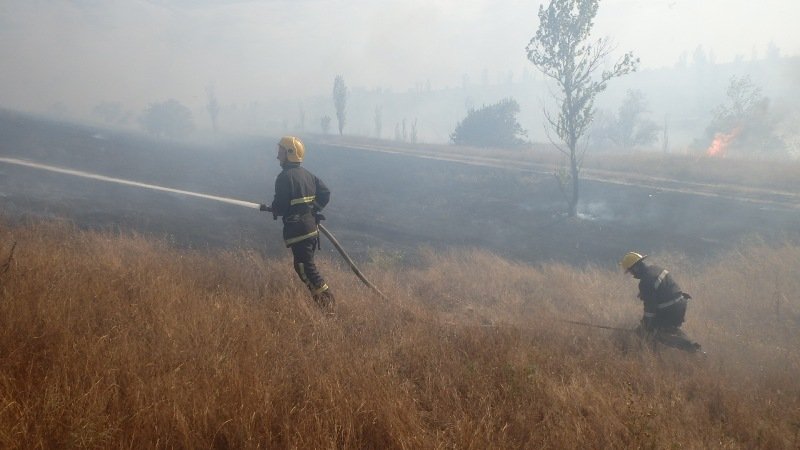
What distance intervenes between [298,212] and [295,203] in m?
0.14

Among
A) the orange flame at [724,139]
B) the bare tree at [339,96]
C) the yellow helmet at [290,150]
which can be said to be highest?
the bare tree at [339,96]

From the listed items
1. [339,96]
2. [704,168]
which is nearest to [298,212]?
[704,168]

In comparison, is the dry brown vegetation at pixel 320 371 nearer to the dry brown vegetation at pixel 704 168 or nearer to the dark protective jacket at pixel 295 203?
the dark protective jacket at pixel 295 203

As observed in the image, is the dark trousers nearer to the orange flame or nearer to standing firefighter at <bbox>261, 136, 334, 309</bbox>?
standing firefighter at <bbox>261, 136, 334, 309</bbox>

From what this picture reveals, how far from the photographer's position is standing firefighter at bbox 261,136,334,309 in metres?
5.35

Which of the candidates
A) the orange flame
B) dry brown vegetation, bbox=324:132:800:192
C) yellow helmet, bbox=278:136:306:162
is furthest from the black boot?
the orange flame

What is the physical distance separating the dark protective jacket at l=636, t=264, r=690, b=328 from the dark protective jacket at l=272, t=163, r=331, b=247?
4466 millimetres

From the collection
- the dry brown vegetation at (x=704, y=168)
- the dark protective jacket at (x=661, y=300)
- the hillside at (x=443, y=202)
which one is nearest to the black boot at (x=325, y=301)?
the dark protective jacket at (x=661, y=300)

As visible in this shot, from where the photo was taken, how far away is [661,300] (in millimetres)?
5832

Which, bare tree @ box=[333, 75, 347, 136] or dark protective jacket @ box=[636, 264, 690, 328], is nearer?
dark protective jacket @ box=[636, 264, 690, 328]

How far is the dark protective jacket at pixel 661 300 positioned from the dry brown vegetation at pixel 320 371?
0.44m

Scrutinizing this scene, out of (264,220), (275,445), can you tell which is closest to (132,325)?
(275,445)

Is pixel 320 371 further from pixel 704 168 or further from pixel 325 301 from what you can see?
pixel 704 168

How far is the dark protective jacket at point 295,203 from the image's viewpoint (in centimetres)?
532
